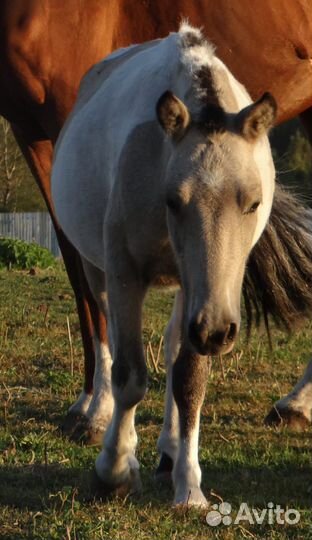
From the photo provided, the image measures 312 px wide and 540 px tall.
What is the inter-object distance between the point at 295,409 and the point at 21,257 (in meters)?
8.78

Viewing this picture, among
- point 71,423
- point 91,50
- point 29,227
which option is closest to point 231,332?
point 71,423

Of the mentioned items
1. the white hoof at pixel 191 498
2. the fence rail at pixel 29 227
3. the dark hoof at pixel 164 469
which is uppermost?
the white hoof at pixel 191 498

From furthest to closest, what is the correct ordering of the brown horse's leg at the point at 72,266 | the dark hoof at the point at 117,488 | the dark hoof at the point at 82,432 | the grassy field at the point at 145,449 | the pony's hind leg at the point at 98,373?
the brown horse's leg at the point at 72,266 → the dark hoof at the point at 82,432 → the pony's hind leg at the point at 98,373 → the dark hoof at the point at 117,488 → the grassy field at the point at 145,449

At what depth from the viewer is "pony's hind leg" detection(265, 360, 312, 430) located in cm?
597

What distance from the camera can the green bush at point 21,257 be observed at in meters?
14.3

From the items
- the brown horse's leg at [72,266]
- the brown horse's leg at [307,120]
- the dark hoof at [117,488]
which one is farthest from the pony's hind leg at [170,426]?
the brown horse's leg at [307,120]

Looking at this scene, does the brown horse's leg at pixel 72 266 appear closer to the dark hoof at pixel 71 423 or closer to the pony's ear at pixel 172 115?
the dark hoof at pixel 71 423

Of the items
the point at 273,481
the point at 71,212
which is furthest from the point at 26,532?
the point at 71,212

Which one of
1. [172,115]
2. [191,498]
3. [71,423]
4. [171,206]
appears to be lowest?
[71,423]

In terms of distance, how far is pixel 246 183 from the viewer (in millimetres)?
3785

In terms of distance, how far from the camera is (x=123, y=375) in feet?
14.0

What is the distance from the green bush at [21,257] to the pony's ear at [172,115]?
1026 centimetres

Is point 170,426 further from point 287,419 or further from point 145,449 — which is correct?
point 287,419

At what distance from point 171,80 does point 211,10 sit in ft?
7.93
